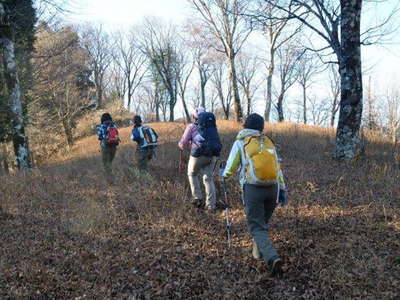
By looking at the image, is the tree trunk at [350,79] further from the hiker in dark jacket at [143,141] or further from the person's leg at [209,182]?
the hiker in dark jacket at [143,141]

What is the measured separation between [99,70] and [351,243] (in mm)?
45278

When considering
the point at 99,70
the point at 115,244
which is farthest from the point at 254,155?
the point at 99,70

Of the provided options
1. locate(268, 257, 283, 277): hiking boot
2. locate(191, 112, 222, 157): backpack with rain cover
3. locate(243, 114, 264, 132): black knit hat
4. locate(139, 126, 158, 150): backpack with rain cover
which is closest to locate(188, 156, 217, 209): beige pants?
locate(191, 112, 222, 157): backpack with rain cover

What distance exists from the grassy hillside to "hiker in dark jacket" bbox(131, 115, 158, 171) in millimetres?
566

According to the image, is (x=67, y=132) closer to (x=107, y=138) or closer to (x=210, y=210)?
(x=107, y=138)

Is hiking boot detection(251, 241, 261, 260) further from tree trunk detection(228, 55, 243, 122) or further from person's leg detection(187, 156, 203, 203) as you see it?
tree trunk detection(228, 55, 243, 122)

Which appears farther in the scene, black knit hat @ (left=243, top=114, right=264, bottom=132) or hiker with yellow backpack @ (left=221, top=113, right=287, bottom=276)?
black knit hat @ (left=243, top=114, right=264, bottom=132)

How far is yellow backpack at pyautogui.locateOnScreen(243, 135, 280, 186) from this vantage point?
4102mm

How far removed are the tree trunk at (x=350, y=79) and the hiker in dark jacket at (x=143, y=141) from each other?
4.93 m

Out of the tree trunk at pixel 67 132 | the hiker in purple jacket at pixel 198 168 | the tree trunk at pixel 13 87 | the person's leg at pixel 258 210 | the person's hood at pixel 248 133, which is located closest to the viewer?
the person's leg at pixel 258 210

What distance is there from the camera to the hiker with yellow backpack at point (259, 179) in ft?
13.5

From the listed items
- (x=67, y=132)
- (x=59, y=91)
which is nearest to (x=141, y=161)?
(x=59, y=91)

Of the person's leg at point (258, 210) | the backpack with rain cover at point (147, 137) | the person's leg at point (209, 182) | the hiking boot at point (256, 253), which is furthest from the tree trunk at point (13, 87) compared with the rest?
the person's leg at point (258, 210)

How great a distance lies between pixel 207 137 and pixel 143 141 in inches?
114
